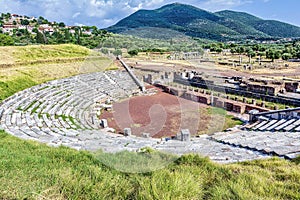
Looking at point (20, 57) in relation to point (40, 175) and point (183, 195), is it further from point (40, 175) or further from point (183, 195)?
point (183, 195)

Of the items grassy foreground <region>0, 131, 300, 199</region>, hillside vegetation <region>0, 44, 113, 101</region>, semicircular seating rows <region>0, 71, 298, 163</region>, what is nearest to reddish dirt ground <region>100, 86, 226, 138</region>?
semicircular seating rows <region>0, 71, 298, 163</region>

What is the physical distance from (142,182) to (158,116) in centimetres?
1283

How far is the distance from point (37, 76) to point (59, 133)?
45.1 feet

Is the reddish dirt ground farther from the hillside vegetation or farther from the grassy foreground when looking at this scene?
the grassy foreground

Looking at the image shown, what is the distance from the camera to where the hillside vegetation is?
19.0 meters

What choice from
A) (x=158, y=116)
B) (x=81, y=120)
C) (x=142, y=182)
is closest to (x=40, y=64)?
(x=81, y=120)

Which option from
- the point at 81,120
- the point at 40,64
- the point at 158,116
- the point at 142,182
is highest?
the point at 40,64

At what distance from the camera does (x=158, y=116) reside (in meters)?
16.3

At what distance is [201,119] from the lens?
1473 cm

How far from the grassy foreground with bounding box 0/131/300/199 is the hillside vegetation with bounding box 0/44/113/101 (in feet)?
46.8

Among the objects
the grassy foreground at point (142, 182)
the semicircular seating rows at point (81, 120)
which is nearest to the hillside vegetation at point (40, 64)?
the semicircular seating rows at point (81, 120)

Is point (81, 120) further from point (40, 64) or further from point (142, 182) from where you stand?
point (40, 64)

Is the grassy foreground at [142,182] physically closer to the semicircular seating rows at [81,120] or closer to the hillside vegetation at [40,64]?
the semicircular seating rows at [81,120]

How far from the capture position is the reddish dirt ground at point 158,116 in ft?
44.1
